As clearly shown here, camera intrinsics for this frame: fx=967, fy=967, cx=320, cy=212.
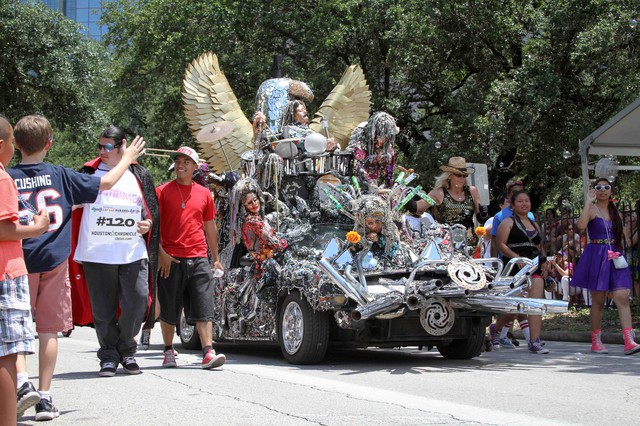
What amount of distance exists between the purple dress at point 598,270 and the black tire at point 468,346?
1.87 m

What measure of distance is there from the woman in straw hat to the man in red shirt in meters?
2.83

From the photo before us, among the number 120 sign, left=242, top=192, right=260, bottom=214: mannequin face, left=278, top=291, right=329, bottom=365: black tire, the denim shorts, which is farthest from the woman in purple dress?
the denim shorts

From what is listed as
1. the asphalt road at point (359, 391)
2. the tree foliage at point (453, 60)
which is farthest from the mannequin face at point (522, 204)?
the tree foliage at point (453, 60)

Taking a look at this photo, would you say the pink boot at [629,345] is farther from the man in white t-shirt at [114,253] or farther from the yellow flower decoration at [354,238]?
the man in white t-shirt at [114,253]

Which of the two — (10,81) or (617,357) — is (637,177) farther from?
(10,81)

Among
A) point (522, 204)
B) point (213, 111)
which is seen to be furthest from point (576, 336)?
point (213, 111)

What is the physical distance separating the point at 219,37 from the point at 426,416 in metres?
20.8

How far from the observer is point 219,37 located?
25672mm

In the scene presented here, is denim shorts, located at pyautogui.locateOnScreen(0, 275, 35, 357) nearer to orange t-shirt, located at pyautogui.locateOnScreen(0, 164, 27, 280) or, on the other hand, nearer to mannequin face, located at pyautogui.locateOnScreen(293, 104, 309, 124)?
orange t-shirt, located at pyautogui.locateOnScreen(0, 164, 27, 280)

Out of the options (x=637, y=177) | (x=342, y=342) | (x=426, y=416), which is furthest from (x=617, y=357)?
(x=637, y=177)

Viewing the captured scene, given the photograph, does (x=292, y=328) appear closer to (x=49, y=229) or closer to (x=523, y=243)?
(x=523, y=243)

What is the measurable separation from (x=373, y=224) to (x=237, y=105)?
3.86 meters

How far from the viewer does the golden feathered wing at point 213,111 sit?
11672 mm

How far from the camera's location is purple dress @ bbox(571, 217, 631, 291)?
10.4 metres
